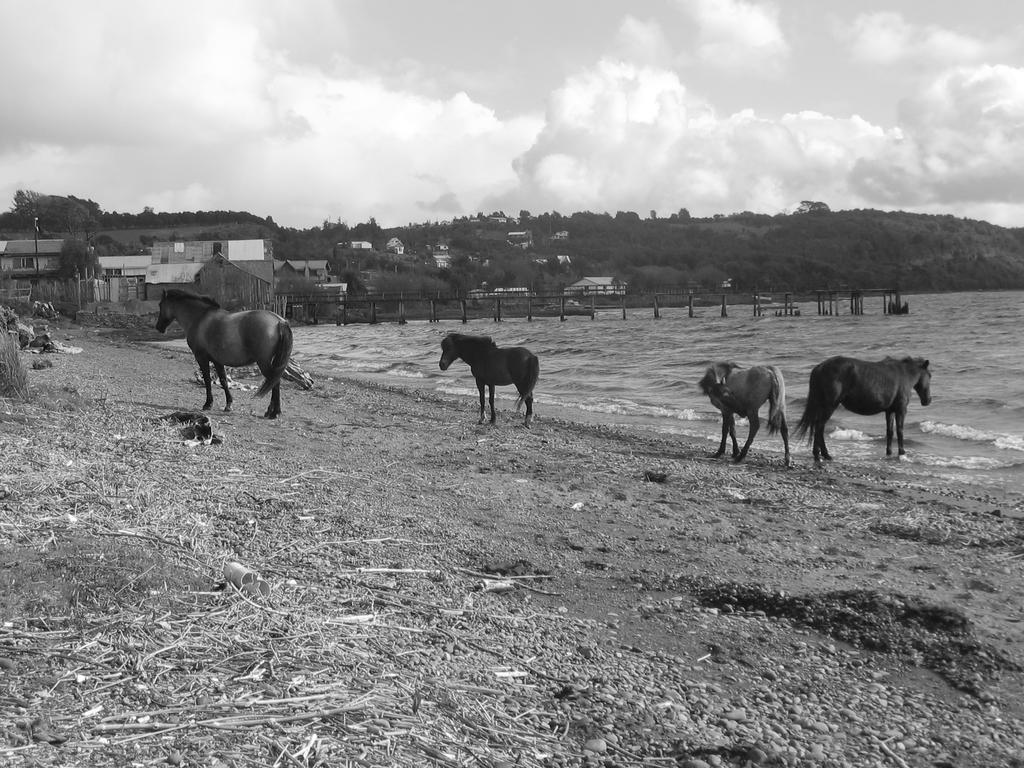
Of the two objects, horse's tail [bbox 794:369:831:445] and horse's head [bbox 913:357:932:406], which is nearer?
horse's tail [bbox 794:369:831:445]

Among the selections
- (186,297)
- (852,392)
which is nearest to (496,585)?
(852,392)

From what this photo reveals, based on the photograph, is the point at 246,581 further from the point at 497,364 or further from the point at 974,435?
the point at 974,435

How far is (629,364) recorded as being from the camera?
101ft

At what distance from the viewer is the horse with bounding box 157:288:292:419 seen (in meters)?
12.5

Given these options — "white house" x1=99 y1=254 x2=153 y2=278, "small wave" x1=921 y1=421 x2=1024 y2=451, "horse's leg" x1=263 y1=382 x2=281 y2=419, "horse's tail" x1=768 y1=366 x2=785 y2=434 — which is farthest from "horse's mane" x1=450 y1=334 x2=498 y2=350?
"white house" x1=99 y1=254 x2=153 y2=278

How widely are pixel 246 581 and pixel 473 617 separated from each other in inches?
47.1

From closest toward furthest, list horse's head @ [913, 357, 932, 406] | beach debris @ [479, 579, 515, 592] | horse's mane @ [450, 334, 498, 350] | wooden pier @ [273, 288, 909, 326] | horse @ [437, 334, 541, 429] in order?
beach debris @ [479, 579, 515, 592]
horse's head @ [913, 357, 932, 406]
horse @ [437, 334, 541, 429]
horse's mane @ [450, 334, 498, 350]
wooden pier @ [273, 288, 909, 326]

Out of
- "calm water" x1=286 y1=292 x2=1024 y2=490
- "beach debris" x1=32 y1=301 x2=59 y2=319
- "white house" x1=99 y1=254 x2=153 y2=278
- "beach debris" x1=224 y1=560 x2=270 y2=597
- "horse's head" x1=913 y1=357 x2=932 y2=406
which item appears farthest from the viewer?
"white house" x1=99 y1=254 x2=153 y2=278

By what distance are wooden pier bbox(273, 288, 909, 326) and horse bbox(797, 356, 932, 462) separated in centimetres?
5967

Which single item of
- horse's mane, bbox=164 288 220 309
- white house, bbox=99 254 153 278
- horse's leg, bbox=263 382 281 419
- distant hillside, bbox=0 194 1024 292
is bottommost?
horse's leg, bbox=263 382 281 419

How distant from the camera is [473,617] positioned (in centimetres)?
462

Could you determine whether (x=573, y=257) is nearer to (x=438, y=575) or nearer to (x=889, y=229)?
(x=889, y=229)

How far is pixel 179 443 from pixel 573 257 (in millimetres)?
191252

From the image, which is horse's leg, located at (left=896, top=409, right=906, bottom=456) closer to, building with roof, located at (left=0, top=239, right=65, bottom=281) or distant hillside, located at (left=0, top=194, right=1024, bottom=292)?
building with roof, located at (left=0, top=239, right=65, bottom=281)
